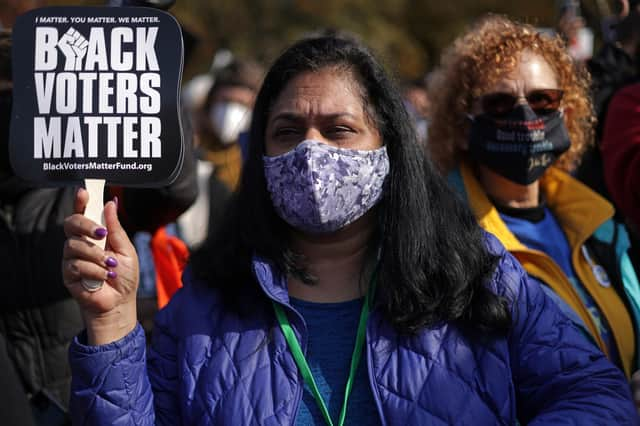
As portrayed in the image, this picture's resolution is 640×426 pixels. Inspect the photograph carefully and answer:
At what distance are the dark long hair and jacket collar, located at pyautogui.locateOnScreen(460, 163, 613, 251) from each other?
46cm

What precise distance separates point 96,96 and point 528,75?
1.80 m

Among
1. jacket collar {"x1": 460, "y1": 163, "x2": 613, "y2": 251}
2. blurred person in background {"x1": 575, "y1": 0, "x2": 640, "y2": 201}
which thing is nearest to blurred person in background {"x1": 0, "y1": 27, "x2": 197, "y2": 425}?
jacket collar {"x1": 460, "y1": 163, "x2": 613, "y2": 251}

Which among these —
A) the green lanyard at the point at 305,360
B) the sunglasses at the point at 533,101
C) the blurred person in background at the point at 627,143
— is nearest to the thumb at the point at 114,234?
the green lanyard at the point at 305,360

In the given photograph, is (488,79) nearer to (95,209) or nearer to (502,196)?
(502,196)

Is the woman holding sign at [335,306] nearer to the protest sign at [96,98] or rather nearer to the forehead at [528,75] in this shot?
A: the protest sign at [96,98]

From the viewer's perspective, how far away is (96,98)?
253 centimetres

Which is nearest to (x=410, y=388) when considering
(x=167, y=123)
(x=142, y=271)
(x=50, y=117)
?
(x=167, y=123)

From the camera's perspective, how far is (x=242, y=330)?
2703 millimetres

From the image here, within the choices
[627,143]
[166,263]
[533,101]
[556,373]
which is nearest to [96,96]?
[556,373]

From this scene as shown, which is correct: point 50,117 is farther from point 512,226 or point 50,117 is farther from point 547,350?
point 512,226

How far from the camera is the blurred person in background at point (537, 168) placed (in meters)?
3.35

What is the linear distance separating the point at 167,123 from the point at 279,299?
608mm

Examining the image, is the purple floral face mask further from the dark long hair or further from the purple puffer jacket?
the purple puffer jacket

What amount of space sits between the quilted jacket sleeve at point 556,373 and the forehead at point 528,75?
3.48 feet
